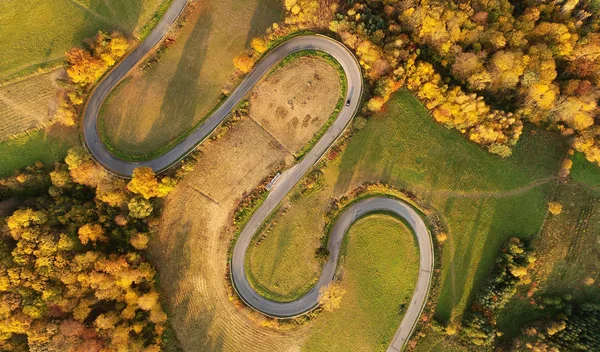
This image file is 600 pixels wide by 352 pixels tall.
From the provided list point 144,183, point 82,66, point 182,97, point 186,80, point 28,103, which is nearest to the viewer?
point 144,183

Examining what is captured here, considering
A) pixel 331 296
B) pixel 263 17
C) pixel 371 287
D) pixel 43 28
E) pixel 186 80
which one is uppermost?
pixel 263 17

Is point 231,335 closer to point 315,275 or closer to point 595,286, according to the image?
point 315,275

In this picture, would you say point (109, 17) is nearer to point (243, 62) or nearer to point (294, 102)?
point (243, 62)

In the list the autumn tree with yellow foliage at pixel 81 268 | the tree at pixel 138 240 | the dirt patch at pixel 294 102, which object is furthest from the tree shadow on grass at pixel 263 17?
the tree at pixel 138 240

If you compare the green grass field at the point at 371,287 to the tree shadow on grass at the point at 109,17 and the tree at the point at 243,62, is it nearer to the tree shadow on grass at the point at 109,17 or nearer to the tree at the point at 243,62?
the tree at the point at 243,62

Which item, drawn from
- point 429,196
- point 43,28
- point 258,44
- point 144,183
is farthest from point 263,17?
point 429,196

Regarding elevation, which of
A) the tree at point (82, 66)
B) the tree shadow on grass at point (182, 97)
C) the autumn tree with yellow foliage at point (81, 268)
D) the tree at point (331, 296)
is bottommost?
the autumn tree with yellow foliage at point (81, 268)

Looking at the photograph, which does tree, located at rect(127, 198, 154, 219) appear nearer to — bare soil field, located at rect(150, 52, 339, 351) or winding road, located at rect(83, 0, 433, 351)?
bare soil field, located at rect(150, 52, 339, 351)
